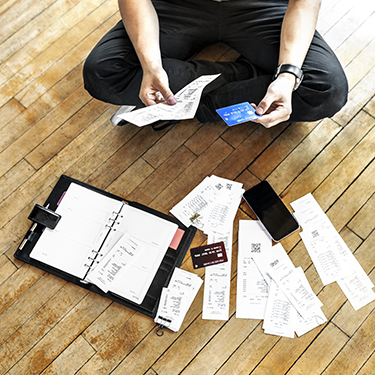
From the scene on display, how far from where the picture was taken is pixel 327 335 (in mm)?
1839

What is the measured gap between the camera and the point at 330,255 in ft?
6.30

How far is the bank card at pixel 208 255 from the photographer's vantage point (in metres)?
1.92

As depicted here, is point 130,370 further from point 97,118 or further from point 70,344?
point 97,118

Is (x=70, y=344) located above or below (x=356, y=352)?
above

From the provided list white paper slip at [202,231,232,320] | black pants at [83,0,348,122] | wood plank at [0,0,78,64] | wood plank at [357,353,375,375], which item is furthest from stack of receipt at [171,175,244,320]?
wood plank at [0,0,78,64]

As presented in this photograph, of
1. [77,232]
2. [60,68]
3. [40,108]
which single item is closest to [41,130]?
[40,108]

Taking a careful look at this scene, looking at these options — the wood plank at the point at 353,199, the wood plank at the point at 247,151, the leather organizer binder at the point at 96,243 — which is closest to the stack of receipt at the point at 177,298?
the leather organizer binder at the point at 96,243

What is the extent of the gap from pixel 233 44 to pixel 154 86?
619 millimetres

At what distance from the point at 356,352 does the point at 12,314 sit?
1.86 metres

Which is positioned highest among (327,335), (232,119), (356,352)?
(232,119)

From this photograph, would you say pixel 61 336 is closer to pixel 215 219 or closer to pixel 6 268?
pixel 6 268

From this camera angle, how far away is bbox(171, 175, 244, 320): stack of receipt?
187 cm

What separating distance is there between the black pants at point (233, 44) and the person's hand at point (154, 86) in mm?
225

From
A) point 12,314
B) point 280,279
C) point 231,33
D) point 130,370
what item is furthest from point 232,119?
point 12,314
